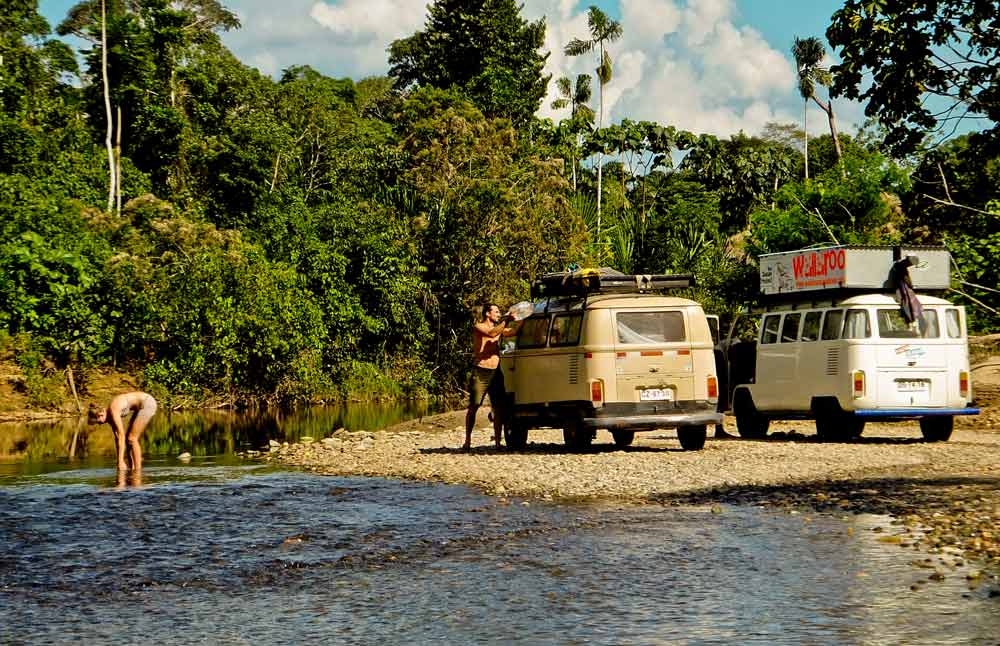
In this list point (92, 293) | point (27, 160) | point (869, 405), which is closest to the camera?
point (869, 405)

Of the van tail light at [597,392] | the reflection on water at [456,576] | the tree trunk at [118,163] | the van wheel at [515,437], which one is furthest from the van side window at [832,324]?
the tree trunk at [118,163]

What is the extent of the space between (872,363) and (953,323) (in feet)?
5.51

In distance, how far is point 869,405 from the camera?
20328 mm

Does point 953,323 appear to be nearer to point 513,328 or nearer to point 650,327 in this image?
point 650,327

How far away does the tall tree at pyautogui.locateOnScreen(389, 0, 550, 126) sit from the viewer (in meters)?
61.9

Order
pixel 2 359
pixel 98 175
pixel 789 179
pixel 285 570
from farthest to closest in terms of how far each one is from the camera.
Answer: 1. pixel 789 179
2. pixel 98 175
3. pixel 2 359
4. pixel 285 570

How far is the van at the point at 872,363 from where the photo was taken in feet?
66.9

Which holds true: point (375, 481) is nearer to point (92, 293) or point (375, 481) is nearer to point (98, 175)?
point (92, 293)

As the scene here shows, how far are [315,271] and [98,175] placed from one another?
27.4ft

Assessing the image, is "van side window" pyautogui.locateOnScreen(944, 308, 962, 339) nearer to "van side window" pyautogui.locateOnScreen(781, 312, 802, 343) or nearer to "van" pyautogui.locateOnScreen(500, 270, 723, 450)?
"van side window" pyautogui.locateOnScreen(781, 312, 802, 343)

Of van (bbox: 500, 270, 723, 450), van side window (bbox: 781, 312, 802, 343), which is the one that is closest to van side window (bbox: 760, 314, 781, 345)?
van side window (bbox: 781, 312, 802, 343)

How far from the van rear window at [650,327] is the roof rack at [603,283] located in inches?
33.2

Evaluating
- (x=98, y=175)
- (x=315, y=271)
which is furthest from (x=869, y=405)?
(x=98, y=175)

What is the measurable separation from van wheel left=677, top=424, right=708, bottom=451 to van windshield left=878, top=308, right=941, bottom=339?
11.2ft
